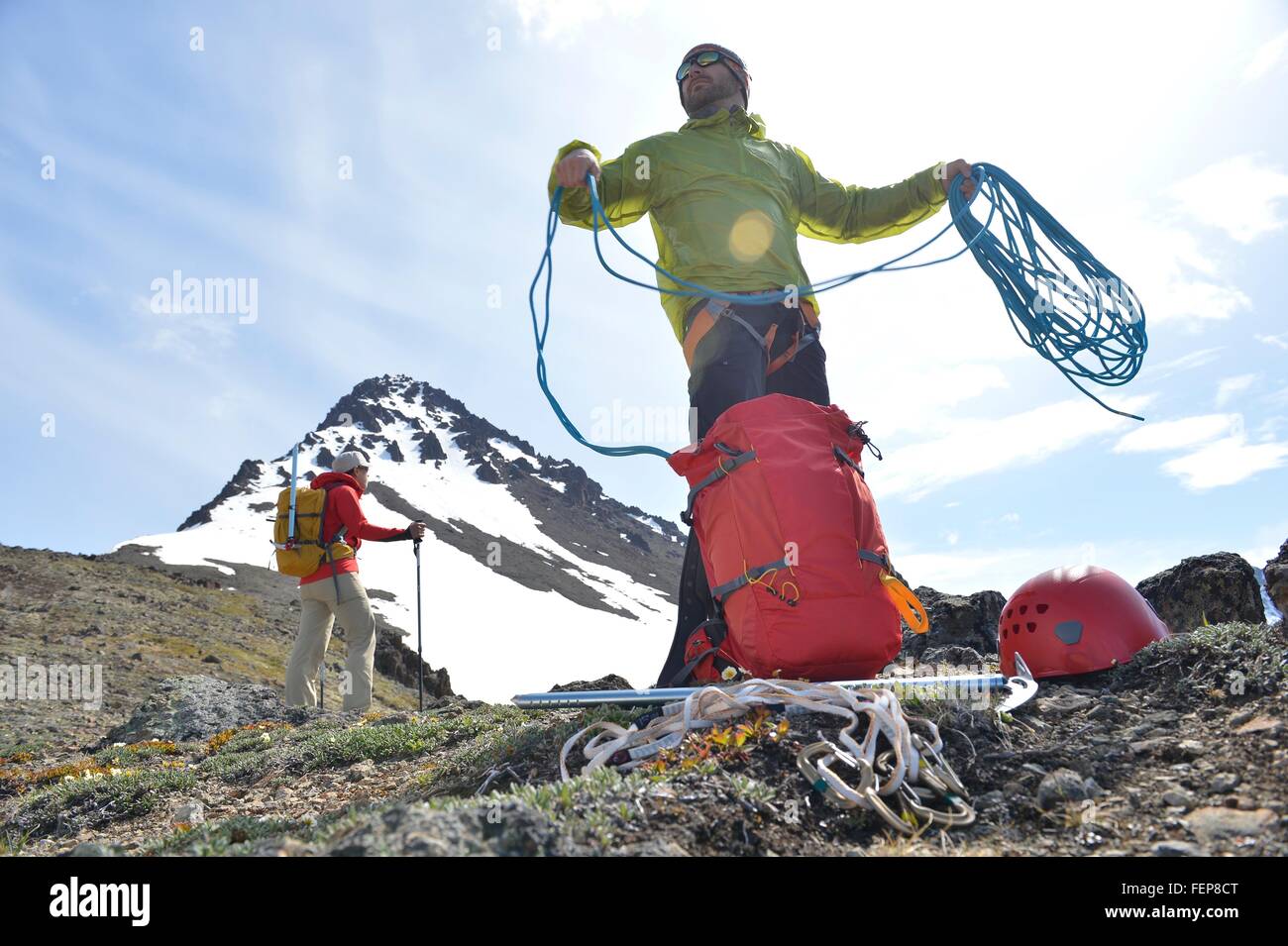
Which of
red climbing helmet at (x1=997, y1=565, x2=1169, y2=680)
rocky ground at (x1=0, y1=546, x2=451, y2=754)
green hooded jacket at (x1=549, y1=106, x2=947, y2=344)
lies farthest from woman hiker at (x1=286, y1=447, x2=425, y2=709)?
red climbing helmet at (x1=997, y1=565, x2=1169, y2=680)

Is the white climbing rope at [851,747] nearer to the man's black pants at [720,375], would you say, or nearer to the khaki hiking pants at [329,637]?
the man's black pants at [720,375]

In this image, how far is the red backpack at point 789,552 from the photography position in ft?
12.2

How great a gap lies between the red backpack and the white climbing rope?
0.60m

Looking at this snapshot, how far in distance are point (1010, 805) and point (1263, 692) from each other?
4.27 feet

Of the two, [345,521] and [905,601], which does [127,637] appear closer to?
[345,521]

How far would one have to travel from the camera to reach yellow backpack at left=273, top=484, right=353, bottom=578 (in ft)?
29.2

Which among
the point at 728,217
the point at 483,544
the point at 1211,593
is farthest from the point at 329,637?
the point at 483,544

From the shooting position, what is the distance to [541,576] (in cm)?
8038

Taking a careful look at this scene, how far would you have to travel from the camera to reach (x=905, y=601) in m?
4.04

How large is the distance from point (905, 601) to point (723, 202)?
8.70ft

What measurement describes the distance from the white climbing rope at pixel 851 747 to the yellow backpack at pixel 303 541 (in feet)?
21.2
